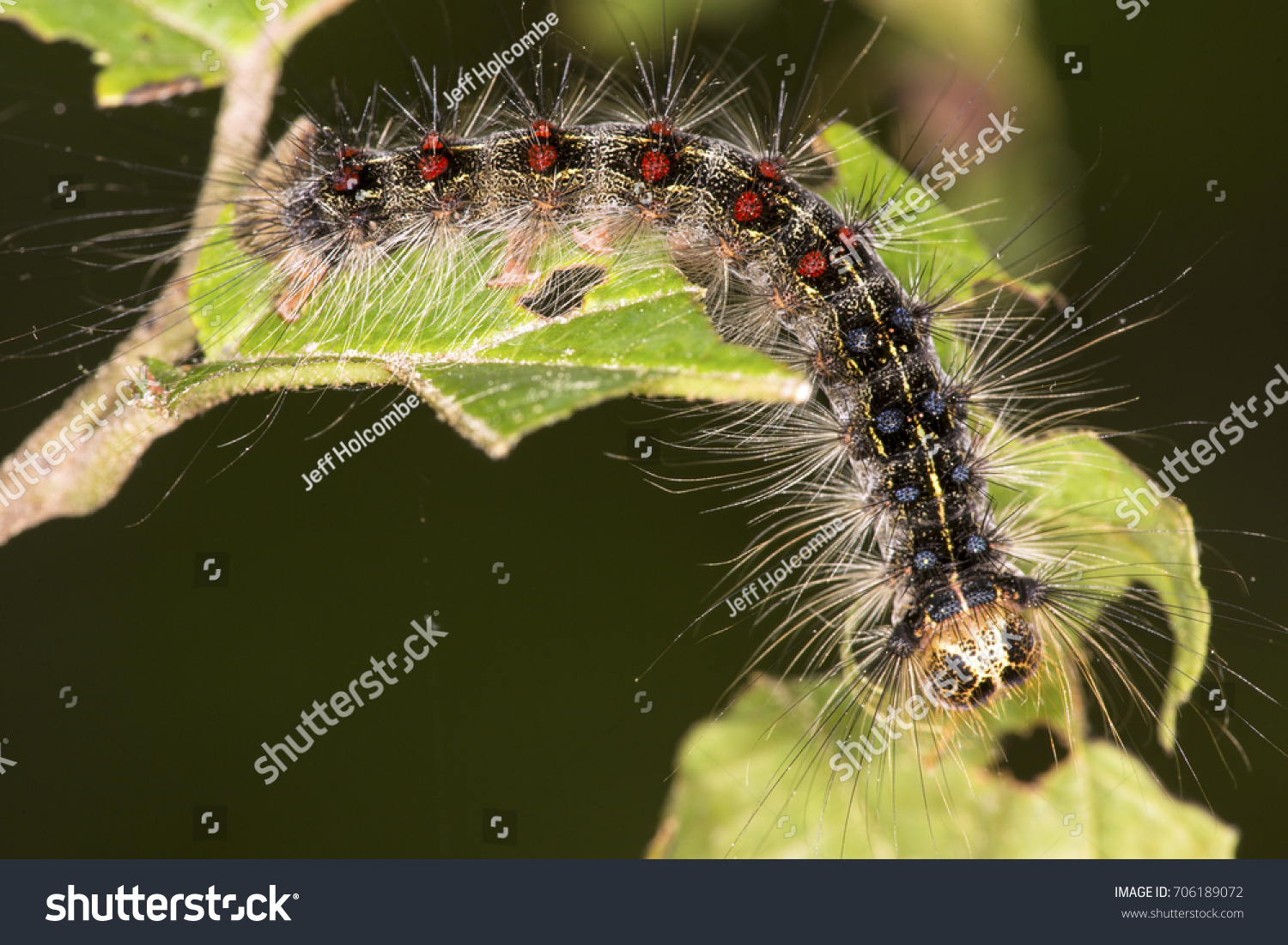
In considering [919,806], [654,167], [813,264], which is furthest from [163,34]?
[919,806]

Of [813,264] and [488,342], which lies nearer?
[488,342]

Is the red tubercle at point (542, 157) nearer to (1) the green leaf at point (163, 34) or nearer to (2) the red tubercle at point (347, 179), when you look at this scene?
(2) the red tubercle at point (347, 179)

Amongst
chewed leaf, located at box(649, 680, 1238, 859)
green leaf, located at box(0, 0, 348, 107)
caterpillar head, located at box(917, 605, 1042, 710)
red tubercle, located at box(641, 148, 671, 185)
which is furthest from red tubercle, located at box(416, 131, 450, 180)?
caterpillar head, located at box(917, 605, 1042, 710)

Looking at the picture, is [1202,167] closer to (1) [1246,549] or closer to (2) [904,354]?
(1) [1246,549]

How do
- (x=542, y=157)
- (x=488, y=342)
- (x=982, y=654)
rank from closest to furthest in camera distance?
(x=488, y=342) → (x=982, y=654) → (x=542, y=157)

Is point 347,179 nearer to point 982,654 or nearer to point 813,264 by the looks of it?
point 813,264

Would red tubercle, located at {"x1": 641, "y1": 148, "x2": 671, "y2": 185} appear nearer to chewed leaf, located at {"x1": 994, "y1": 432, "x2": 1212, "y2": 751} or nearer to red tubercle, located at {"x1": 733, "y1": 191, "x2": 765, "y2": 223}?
red tubercle, located at {"x1": 733, "y1": 191, "x2": 765, "y2": 223}

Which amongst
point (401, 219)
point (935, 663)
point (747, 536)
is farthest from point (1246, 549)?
point (401, 219)
